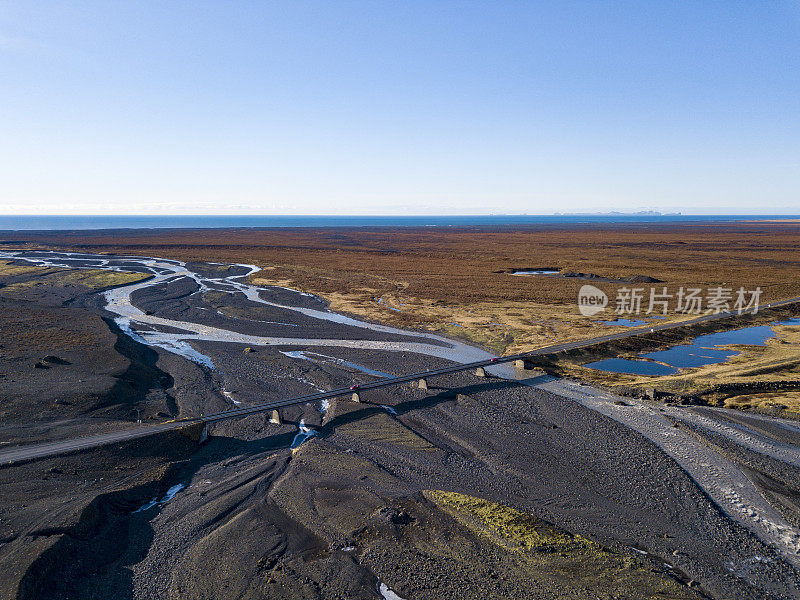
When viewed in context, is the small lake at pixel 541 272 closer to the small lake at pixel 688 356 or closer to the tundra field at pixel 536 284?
the tundra field at pixel 536 284

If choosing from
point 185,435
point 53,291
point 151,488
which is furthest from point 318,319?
point 53,291

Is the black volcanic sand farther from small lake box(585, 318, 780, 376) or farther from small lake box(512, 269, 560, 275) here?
small lake box(512, 269, 560, 275)

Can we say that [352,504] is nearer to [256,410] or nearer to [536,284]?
[256,410]

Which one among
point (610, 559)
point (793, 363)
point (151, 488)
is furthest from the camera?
point (793, 363)

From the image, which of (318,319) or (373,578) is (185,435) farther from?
(318,319)

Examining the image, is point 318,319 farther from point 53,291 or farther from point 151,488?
point 53,291

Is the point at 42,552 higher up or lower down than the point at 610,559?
higher up

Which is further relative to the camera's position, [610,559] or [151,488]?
[151,488]

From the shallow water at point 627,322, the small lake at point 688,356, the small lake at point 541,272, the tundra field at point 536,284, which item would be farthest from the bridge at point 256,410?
the small lake at point 541,272

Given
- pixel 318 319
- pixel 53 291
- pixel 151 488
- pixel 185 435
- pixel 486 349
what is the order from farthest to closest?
pixel 53 291 → pixel 318 319 → pixel 486 349 → pixel 185 435 → pixel 151 488
